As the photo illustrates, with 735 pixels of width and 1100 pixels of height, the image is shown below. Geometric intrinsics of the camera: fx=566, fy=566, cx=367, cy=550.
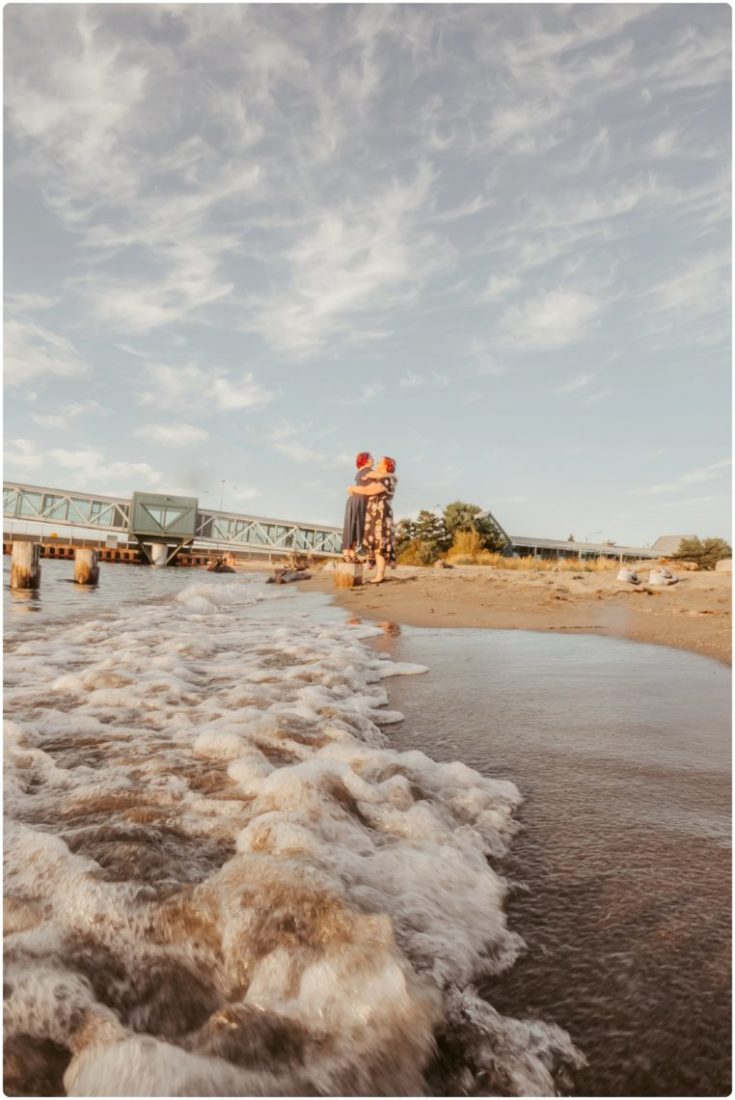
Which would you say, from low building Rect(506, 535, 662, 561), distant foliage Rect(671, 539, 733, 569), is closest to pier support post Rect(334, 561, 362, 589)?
distant foliage Rect(671, 539, 733, 569)

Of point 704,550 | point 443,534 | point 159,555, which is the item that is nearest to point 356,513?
point 443,534

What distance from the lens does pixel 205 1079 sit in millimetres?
803

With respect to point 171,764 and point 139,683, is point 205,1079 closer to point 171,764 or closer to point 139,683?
point 171,764

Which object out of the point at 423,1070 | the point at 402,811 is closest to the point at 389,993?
the point at 423,1070

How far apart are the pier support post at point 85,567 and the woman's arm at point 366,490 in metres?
5.97

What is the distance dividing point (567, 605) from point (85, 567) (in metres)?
10.1

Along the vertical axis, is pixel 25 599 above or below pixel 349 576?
below

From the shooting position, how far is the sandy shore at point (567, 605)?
5.69 meters

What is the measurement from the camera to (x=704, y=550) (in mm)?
25156

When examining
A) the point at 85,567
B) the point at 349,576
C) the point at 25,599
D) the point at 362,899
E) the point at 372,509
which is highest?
the point at 372,509

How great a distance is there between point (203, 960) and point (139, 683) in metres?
2.38

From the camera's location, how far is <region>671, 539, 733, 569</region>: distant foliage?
23.2 m

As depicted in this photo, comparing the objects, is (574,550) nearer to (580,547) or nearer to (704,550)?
(580,547)

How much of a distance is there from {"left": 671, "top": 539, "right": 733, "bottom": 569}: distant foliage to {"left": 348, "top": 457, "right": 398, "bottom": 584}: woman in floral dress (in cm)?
1609
